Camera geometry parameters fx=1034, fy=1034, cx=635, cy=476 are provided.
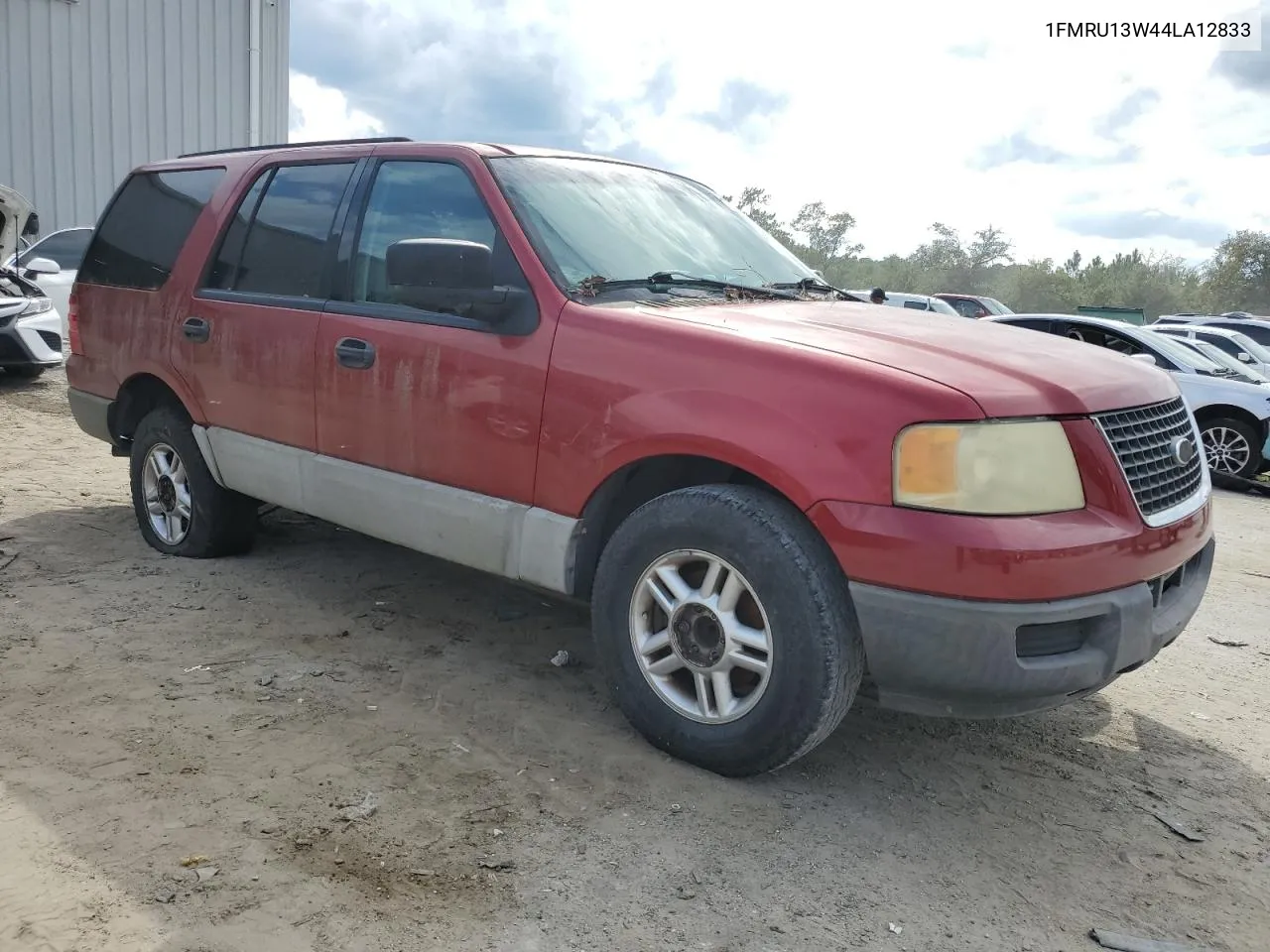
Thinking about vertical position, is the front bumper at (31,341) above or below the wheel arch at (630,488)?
below

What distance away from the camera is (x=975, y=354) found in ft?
9.52

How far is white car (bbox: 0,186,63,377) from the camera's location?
9383mm

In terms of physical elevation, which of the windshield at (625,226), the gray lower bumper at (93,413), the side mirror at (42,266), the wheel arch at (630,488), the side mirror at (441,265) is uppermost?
the windshield at (625,226)

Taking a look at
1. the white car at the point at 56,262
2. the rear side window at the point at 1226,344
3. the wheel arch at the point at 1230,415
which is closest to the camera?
the wheel arch at the point at 1230,415

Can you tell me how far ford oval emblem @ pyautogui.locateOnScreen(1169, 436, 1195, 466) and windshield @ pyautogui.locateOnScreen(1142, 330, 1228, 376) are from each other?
771cm

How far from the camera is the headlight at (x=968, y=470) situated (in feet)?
8.36

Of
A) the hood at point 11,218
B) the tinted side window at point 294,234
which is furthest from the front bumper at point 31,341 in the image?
the tinted side window at point 294,234

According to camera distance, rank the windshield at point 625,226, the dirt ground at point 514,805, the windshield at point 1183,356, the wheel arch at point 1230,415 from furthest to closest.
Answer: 1. the windshield at point 1183,356
2. the wheel arch at point 1230,415
3. the windshield at point 625,226
4. the dirt ground at point 514,805

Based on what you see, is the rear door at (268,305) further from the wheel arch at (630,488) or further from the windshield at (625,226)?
the wheel arch at (630,488)

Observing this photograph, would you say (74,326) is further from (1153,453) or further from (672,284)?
(1153,453)

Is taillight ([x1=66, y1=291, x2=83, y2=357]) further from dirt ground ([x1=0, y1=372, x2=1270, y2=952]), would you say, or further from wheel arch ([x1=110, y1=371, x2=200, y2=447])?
dirt ground ([x1=0, y1=372, x2=1270, y2=952])

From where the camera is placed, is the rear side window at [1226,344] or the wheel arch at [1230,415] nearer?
the wheel arch at [1230,415]

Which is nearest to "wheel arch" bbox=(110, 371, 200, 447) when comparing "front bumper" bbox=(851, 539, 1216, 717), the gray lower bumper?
the gray lower bumper

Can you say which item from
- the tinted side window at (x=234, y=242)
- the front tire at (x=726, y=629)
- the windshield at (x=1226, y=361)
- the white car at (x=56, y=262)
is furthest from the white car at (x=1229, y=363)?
the white car at (x=56, y=262)
